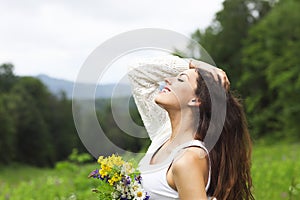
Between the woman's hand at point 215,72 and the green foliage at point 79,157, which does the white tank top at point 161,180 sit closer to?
the woman's hand at point 215,72

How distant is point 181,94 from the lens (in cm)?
230

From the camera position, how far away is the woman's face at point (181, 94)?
229 centimetres

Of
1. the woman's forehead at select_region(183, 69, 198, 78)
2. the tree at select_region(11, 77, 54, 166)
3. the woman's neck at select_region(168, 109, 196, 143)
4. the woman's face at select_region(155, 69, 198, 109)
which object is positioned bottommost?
the tree at select_region(11, 77, 54, 166)

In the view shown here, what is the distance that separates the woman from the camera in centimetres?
214

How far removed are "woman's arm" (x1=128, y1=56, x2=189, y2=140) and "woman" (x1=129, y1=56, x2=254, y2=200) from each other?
0.94 feet

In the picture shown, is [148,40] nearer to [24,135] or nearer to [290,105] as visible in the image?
[290,105]


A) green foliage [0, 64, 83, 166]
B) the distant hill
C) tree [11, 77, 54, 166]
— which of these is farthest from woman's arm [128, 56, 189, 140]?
tree [11, 77, 54, 166]

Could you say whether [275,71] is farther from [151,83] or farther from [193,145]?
[193,145]

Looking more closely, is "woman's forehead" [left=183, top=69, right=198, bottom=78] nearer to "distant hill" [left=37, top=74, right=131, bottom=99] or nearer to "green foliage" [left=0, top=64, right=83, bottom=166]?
"distant hill" [left=37, top=74, right=131, bottom=99]

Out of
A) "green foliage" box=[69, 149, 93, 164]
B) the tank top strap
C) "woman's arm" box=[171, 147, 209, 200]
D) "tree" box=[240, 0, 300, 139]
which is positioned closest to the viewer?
"woman's arm" box=[171, 147, 209, 200]

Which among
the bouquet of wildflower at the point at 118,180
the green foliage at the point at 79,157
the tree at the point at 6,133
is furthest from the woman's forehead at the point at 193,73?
the tree at the point at 6,133

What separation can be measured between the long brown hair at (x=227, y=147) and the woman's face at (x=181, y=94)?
0.02 meters

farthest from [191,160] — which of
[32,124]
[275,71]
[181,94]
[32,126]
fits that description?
[32,124]

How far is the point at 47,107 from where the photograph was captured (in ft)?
104
